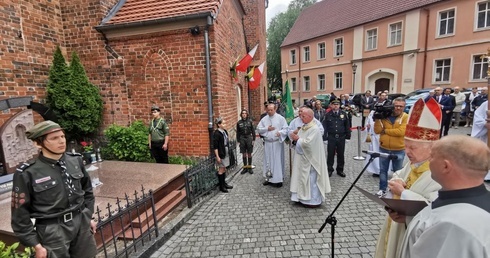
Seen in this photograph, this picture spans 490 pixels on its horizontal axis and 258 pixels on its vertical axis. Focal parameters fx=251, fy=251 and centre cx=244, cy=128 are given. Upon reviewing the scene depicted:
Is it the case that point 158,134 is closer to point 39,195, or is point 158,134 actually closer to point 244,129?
point 244,129

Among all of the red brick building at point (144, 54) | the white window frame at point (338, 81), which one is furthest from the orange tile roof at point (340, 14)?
the red brick building at point (144, 54)

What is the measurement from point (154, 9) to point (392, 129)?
638cm

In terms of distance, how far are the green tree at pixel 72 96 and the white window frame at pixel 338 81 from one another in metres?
23.7

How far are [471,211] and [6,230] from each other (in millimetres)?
4400

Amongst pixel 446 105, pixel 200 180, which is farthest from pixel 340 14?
pixel 200 180

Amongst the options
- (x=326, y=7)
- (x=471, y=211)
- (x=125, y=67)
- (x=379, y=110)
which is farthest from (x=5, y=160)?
(x=326, y=7)

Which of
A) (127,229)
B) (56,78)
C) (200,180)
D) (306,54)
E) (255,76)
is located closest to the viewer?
(127,229)

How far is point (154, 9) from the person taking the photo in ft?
21.9

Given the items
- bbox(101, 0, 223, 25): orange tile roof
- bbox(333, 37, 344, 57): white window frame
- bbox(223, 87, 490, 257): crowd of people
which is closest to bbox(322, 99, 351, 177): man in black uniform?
bbox(223, 87, 490, 257): crowd of people

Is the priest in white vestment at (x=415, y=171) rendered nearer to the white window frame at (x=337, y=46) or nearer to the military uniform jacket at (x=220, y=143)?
the military uniform jacket at (x=220, y=143)

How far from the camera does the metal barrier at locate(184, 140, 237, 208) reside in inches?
177

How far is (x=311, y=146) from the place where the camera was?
14.6ft

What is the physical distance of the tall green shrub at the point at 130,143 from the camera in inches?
244

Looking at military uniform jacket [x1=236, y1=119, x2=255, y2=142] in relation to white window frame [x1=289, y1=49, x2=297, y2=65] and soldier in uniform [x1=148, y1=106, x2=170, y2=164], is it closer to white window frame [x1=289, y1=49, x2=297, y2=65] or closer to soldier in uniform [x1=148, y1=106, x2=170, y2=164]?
soldier in uniform [x1=148, y1=106, x2=170, y2=164]
